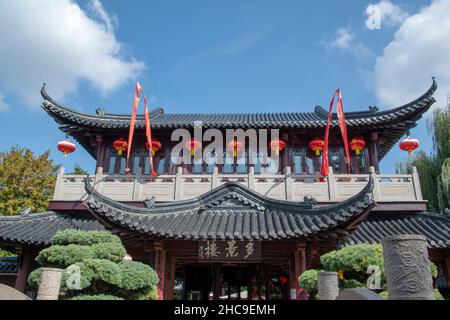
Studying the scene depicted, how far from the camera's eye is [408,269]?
2.50 metres

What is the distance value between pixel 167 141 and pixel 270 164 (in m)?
3.83

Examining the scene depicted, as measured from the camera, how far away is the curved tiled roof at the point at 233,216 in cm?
751

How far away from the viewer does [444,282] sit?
9.91 metres

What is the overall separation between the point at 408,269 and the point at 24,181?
2433 cm

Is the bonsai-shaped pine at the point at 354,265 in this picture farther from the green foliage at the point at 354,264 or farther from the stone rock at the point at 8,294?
the stone rock at the point at 8,294

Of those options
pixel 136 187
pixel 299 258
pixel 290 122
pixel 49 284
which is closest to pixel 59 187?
pixel 136 187

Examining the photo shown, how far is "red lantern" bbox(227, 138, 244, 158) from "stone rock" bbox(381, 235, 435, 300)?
9.87 m

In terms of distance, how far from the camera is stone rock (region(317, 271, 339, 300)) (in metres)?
3.90

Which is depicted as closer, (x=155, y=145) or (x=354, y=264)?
(x=354, y=264)

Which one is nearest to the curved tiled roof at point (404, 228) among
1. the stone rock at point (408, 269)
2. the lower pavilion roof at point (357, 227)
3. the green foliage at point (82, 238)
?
the lower pavilion roof at point (357, 227)

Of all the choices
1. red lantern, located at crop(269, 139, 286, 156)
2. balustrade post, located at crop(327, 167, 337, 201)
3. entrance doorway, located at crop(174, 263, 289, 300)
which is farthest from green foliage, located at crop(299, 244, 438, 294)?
red lantern, located at crop(269, 139, 286, 156)

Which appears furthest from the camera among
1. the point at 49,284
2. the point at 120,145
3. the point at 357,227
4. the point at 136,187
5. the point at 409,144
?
the point at 120,145

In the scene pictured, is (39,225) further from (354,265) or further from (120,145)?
(354,265)
